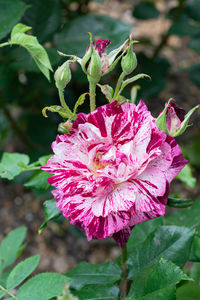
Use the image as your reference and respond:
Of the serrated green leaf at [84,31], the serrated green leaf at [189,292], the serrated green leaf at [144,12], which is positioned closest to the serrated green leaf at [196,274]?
the serrated green leaf at [189,292]

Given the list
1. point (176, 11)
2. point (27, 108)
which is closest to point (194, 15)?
point (176, 11)

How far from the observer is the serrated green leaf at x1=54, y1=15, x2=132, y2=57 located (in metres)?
1.04

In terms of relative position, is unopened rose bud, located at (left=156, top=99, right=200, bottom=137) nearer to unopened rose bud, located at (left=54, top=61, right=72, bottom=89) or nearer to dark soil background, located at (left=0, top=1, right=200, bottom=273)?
unopened rose bud, located at (left=54, top=61, right=72, bottom=89)

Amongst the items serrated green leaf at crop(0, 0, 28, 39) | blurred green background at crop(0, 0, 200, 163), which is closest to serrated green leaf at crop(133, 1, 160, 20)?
blurred green background at crop(0, 0, 200, 163)

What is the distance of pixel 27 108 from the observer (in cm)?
162

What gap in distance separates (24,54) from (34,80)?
277 mm

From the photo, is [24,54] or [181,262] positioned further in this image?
[24,54]

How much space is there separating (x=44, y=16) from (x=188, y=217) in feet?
2.38

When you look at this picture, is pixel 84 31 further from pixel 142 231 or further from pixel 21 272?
pixel 21 272

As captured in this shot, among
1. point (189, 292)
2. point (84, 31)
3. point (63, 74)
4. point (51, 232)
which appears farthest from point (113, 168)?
point (51, 232)

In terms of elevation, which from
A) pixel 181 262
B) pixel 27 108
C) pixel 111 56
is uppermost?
pixel 111 56

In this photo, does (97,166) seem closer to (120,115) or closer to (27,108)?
(120,115)

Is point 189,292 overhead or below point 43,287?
below

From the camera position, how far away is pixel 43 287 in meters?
0.55
